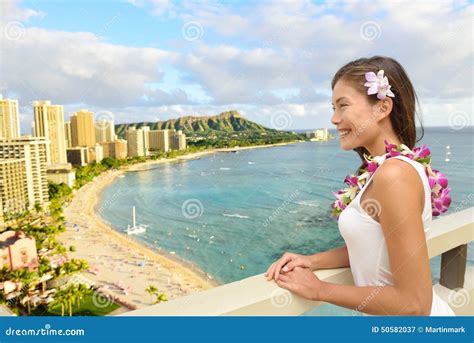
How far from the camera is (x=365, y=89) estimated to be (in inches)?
26.4

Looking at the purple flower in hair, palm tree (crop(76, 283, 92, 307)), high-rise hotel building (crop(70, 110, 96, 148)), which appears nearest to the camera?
the purple flower in hair

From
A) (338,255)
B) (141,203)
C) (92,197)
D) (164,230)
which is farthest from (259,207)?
(338,255)

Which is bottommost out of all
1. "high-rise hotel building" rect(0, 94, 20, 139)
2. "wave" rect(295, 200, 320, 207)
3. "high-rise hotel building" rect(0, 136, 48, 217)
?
"wave" rect(295, 200, 320, 207)

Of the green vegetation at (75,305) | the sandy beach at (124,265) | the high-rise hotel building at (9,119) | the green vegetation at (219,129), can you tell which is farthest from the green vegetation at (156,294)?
the green vegetation at (219,129)

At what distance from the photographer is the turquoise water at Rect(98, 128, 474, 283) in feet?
60.0

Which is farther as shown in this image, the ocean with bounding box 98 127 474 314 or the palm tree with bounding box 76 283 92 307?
the ocean with bounding box 98 127 474 314

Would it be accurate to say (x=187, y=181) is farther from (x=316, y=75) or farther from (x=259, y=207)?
(x=316, y=75)

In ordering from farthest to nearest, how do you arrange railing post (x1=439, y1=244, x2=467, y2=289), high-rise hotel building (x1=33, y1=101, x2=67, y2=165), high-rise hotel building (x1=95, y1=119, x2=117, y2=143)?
1. high-rise hotel building (x1=95, y1=119, x2=117, y2=143)
2. high-rise hotel building (x1=33, y1=101, x2=67, y2=165)
3. railing post (x1=439, y1=244, x2=467, y2=289)

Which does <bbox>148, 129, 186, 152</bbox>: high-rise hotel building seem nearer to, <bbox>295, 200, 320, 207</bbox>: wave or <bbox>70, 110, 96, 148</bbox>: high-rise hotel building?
<bbox>70, 110, 96, 148</bbox>: high-rise hotel building

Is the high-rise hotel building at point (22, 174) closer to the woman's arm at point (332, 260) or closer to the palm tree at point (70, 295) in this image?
the palm tree at point (70, 295)

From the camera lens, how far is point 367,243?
2.07 feet

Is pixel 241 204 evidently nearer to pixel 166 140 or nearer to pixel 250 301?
pixel 166 140

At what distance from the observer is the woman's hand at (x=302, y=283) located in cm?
62

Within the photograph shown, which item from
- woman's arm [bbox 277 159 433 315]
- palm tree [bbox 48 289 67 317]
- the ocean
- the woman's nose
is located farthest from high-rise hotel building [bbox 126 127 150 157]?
woman's arm [bbox 277 159 433 315]
